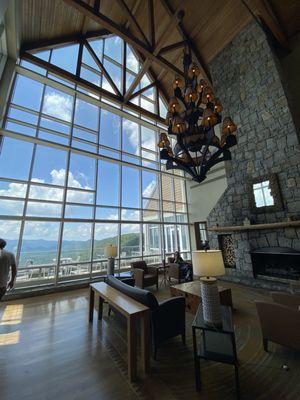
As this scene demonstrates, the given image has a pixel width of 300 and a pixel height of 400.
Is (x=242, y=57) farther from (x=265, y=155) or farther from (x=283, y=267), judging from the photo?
(x=283, y=267)

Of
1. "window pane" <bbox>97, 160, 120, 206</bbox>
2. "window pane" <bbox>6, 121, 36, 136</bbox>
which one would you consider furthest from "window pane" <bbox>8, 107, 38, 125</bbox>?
"window pane" <bbox>97, 160, 120, 206</bbox>

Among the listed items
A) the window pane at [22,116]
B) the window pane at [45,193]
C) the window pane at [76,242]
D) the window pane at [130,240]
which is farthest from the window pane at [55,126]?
the window pane at [130,240]

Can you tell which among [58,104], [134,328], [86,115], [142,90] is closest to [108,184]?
[86,115]

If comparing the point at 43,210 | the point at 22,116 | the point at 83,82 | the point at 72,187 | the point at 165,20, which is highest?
the point at 165,20

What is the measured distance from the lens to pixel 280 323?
7.13 ft

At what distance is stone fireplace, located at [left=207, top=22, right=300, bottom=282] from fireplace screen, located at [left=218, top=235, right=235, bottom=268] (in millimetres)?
199

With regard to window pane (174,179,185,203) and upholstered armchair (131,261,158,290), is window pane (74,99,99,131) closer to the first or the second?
window pane (174,179,185,203)

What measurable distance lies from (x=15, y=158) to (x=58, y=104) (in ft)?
8.80

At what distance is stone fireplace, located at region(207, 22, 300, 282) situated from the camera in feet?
17.1

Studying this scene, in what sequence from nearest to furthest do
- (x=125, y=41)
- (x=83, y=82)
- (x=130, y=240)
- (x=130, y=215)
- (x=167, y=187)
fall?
(x=125, y=41) → (x=83, y=82) → (x=130, y=240) → (x=130, y=215) → (x=167, y=187)

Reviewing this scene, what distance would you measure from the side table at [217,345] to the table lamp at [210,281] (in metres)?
0.10

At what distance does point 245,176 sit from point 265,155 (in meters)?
0.90

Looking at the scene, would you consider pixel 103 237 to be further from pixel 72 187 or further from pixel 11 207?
pixel 11 207

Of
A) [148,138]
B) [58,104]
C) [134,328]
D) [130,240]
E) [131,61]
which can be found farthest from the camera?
[148,138]
